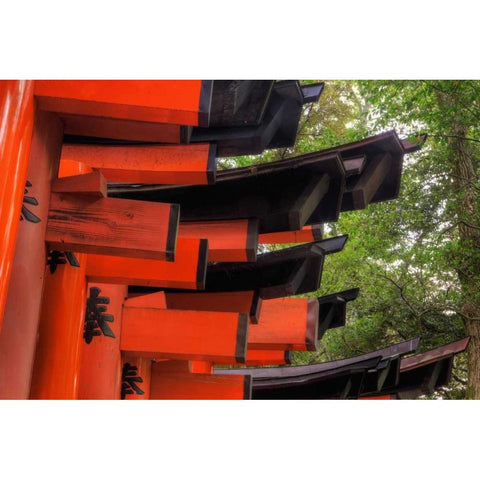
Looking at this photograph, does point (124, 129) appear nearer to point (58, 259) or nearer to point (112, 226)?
point (112, 226)

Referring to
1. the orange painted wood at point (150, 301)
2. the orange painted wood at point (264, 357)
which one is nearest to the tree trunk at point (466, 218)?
the orange painted wood at point (264, 357)

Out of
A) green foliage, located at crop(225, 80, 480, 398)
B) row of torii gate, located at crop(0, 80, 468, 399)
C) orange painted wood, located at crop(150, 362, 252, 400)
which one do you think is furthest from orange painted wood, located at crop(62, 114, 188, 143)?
green foliage, located at crop(225, 80, 480, 398)

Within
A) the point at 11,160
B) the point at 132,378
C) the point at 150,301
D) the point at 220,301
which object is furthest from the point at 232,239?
the point at 11,160

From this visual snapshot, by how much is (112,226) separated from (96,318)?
0.83 m

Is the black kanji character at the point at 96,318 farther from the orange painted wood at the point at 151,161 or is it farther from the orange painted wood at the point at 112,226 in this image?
the orange painted wood at the point at 112,226

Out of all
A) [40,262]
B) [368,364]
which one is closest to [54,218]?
[40,262]

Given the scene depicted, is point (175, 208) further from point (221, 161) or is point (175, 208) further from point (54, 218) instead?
point (221, 161)

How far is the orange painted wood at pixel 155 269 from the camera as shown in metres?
2.46

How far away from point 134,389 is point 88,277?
3.24 ft

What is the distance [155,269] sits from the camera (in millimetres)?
2471

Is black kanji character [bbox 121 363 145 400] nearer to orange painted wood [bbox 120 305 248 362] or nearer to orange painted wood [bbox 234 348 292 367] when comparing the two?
orange painted wood [bbox 120 305 248 362]

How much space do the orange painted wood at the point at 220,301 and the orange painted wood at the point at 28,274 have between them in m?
1.43

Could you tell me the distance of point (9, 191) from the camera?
5.09ft
